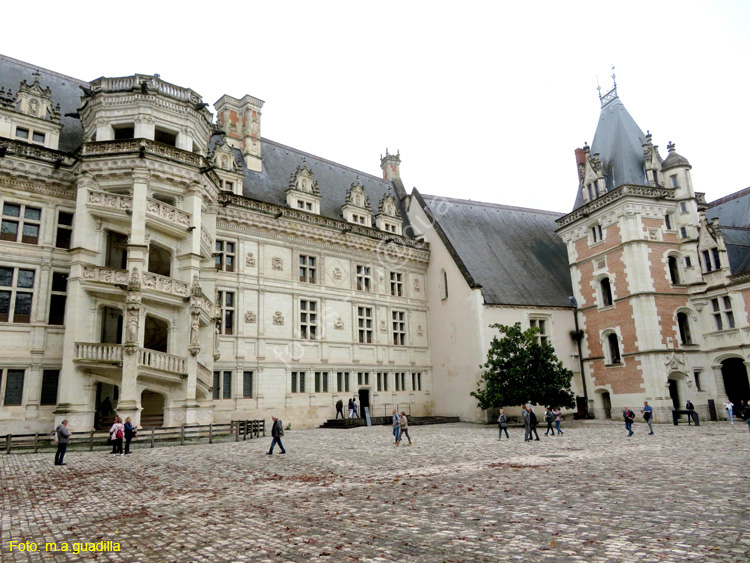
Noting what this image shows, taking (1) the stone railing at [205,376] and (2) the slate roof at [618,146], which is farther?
(2) the slate roof at [618,146]

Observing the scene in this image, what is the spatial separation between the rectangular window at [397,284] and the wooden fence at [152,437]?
54.2ft

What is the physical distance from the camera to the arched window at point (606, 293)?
119ft

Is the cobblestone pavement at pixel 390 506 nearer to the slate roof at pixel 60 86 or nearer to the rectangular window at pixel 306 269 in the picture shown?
the rectangular window at pixel 306 269

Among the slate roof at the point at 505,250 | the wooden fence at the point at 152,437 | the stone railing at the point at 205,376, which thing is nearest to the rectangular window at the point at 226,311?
the stone railing at the point at 205,376

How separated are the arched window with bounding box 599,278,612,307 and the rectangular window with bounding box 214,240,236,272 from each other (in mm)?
25239

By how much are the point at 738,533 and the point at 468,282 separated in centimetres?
2885

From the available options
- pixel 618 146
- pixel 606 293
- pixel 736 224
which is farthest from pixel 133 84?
pixel 736 224

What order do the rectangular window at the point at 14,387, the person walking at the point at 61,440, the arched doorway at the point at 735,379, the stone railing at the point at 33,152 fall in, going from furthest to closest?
the arched doorway at the point at 735,379
the stone railing at the point at 33,152
the rectangular window at the point at 14,387
the person walking at the point at 61,440

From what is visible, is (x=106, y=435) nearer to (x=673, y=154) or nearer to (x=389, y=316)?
(x=389, y=316)

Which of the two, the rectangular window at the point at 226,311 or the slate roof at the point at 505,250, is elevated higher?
the slate roof at the point at 505,250

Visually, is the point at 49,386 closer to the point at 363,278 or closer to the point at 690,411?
the point at 363,278

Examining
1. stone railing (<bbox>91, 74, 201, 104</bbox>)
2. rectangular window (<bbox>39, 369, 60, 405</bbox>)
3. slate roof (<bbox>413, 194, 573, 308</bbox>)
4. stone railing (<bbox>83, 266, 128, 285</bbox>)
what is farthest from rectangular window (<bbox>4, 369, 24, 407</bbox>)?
slate roof (<bbox>413, 194, 573, 308</bbox>)

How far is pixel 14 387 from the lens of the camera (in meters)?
23.0

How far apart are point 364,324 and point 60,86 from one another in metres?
23.3
